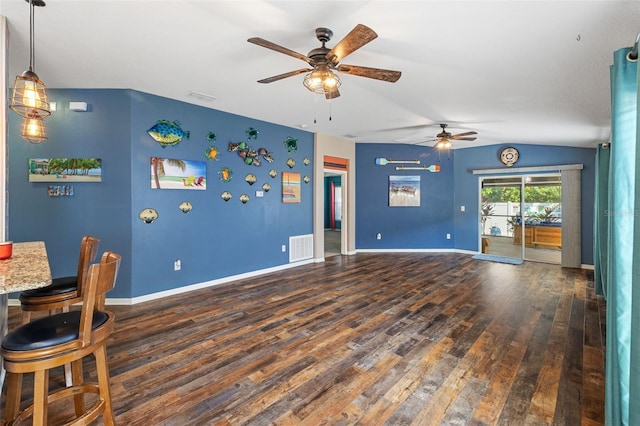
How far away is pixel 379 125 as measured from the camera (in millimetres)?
5641

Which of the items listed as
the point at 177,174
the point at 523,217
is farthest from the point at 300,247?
the point at 523,217

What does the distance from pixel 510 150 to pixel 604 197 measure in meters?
2.97

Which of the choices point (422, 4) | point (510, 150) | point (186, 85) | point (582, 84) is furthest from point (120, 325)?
point (510, 150)

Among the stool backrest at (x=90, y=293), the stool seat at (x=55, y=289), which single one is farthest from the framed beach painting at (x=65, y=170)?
the stool backrest at (x=90, y=293)

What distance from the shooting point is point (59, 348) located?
1.42 m

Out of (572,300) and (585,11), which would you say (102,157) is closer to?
(585,11)

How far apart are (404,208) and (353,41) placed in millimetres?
6139

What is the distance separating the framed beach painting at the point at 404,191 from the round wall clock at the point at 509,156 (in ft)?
6.48

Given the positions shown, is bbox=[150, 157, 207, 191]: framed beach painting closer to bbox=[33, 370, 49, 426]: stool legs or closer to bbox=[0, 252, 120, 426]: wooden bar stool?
bbox=[0, 252, 120, 426]: wooden bar stool

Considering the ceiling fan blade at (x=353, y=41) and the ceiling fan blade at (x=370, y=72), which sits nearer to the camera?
the ceiling fan blade at (x=353, y=41)

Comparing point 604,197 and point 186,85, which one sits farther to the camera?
point 604,197

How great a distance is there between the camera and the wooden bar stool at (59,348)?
1.36m

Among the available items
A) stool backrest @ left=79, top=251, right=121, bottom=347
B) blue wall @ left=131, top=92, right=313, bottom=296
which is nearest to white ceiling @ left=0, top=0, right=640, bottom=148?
blue wall @ left=131, top=92, right=313, bottom=296

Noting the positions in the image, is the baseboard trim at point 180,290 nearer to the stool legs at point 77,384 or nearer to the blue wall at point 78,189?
the blue wall at point 78,189
